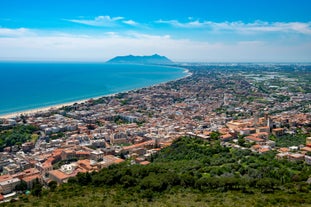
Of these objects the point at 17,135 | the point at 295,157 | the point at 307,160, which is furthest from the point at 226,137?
the point at 17,135

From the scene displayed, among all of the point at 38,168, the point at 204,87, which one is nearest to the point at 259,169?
the point at 38,168

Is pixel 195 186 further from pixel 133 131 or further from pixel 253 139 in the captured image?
pixel 133 131

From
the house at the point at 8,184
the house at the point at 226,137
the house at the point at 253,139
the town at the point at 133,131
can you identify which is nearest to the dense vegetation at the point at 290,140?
the town at the point at 133,131

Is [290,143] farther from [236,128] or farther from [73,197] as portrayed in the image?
[73,197]

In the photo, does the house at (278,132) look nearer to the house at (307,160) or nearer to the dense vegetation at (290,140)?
the dense vegetation at (290,140)

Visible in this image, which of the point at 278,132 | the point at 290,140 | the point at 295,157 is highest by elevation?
the point at 295,157

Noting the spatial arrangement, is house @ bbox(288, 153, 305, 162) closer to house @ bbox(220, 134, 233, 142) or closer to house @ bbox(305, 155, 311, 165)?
house @ bbox(305, 155, 311, 165)

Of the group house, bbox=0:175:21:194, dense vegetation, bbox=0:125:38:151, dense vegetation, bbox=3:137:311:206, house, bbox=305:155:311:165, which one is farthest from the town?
dense vegetation, bbox=3:137:311:206
